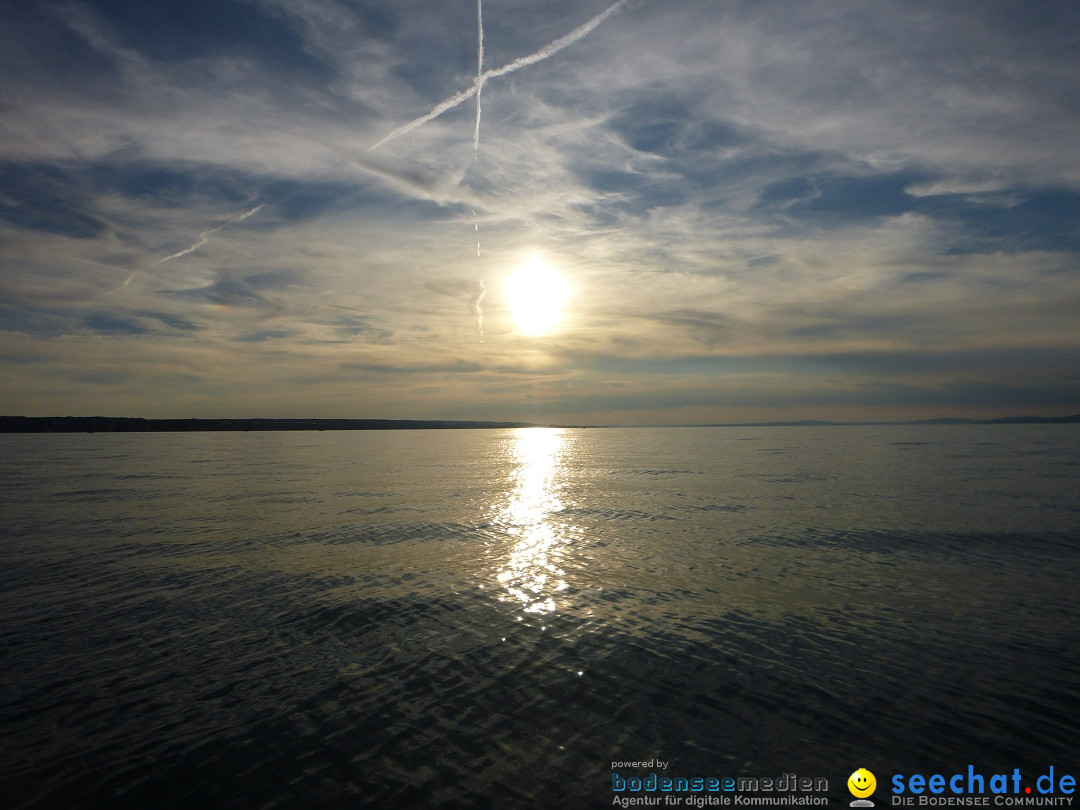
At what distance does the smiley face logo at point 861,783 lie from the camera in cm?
852

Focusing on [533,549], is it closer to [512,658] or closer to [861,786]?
[512,658]

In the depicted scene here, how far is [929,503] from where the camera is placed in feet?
122

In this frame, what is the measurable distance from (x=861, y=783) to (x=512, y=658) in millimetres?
7225

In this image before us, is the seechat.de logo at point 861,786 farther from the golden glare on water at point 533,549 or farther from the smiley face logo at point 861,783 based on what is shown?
the golden glare on water at point 533,549

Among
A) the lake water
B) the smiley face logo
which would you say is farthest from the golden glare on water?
the smiley face logo

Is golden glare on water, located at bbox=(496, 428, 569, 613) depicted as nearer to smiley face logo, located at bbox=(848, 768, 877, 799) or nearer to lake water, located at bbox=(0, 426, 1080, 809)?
lake water, located at bbox=(0, 426, 1080, 809)

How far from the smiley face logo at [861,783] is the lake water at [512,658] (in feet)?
0.44

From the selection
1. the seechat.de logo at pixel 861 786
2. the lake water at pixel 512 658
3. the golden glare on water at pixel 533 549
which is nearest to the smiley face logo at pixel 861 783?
the seechat.de logo at pixel 861 786

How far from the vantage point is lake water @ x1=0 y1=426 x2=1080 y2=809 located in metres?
9.02

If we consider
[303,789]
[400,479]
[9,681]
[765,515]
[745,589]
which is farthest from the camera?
[400,479]

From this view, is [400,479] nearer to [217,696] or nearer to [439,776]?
[217,696]

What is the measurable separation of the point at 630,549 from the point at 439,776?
669 inches

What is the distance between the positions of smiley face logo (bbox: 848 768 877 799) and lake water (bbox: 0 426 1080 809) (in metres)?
0.13

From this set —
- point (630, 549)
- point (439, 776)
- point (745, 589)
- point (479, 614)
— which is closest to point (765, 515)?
point (630, 549)
